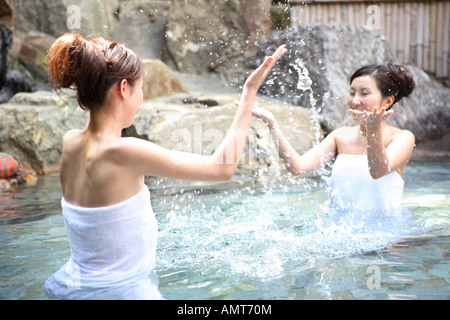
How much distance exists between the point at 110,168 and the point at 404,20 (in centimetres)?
904

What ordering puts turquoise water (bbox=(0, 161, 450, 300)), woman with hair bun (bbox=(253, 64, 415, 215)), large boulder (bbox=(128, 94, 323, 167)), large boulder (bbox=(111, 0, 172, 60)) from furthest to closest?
large boulder (bbox=(111, 0, 172, 60)), large boulder (bbox=(128, 94, 323, 167)), woman with hair bun (bbox=(253, 64, 415, 215)), turquoise water (bbox=(0, 161, 450, 300))

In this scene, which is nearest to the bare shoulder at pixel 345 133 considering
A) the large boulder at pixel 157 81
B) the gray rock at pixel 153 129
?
the gray rock at pixel 153 129

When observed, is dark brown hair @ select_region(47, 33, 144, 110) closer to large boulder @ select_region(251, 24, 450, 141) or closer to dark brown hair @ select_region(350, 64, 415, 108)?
dark brown hair @ select_region(350, 64, 415, 108)

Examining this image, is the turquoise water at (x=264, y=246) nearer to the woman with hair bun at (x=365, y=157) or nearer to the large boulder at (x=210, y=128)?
the woman with hair bun at (x=365, y=157)

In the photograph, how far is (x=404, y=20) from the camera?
966cm

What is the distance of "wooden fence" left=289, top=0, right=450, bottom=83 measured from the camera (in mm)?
9547

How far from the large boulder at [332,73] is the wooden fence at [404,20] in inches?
47.6

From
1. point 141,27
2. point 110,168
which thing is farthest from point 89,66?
point 141,27

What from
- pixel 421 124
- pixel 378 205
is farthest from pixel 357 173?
pixel 421 124

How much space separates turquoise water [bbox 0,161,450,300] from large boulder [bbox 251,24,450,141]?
303 centimetres

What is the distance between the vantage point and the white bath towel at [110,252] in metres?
1.96

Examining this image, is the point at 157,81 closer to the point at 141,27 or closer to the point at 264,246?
the point at 141,27

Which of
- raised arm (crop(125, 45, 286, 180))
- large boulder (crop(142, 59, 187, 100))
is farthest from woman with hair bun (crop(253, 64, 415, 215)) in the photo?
large boulder (crop(142, 59, 187, 100))
